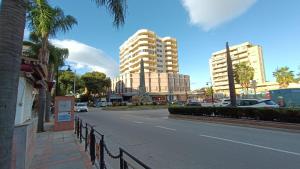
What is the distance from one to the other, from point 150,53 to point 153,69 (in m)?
7.50

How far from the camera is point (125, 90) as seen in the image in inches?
3607

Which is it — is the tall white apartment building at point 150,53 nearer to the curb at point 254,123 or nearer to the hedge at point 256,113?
the hedge at point 256,113

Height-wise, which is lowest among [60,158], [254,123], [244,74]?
[60,158]

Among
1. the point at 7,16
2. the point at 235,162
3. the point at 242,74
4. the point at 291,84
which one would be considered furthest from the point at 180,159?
the point at 291,84

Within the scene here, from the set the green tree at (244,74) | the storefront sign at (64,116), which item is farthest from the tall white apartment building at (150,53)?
the storefront sign at (64,116)

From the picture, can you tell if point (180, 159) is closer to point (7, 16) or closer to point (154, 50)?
point (7, 16)

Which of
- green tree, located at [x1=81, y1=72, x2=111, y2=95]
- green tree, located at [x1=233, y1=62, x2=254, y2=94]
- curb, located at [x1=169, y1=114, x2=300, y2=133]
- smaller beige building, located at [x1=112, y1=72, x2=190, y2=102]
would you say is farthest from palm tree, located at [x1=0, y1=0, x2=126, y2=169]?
smaller beige building, located at [x1=112, y1=72, x2=190, y2=102]

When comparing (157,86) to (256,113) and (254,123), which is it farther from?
(254,123)

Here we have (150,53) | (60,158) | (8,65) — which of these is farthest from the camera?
(150,53)

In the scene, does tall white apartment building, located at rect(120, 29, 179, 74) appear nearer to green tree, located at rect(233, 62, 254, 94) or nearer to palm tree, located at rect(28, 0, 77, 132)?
green tree, located at rect(233, 62, 254, 94)

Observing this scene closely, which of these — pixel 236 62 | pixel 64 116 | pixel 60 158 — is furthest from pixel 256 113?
pixel 236 62

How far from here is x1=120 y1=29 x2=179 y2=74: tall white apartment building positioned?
9562cm

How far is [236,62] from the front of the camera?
119 metres

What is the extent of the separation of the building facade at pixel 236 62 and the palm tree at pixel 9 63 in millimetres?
104421
